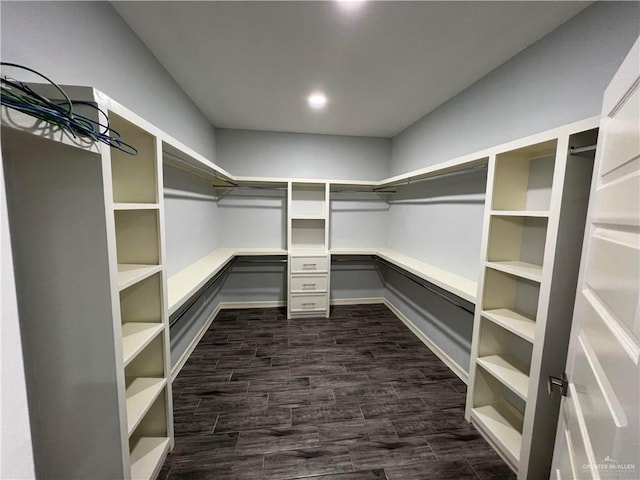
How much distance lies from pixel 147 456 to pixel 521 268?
2.37m

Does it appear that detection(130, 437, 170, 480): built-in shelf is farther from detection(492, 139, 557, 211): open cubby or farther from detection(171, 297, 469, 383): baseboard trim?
detection(492, 139, 557, 211): open cubby

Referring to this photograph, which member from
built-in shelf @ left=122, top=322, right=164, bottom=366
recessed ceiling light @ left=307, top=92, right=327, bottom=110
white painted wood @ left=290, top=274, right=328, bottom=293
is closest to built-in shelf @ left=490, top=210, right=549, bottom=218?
recessed ceiling light @ left=307, top=92, right=327, bottom=110

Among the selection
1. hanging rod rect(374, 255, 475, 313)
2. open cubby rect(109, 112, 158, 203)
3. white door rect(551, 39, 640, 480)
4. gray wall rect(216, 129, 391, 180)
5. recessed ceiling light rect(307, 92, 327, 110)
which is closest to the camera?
white door rect(551, 39, 640, 480)

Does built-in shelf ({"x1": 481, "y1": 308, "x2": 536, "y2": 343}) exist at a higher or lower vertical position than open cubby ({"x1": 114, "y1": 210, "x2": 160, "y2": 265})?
lower

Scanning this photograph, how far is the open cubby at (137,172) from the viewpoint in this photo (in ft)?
4.20

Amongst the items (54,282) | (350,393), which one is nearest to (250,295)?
(350,393)

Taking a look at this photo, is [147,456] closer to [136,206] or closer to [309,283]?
[136,206]

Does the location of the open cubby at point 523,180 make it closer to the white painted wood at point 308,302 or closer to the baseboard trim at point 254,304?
the white painted wood at point 308,302

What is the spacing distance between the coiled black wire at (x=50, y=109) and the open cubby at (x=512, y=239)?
206cm

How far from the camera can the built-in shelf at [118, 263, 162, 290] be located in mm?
1064

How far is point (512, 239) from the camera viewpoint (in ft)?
5.56

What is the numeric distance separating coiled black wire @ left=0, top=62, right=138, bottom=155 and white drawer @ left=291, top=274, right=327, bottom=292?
2.72 m

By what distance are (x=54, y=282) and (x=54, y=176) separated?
394 mm

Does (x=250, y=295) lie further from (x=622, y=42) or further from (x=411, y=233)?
(x=622, y=42)
